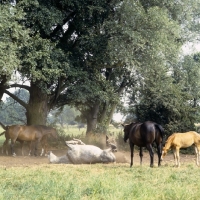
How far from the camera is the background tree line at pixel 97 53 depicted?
18.1 meters

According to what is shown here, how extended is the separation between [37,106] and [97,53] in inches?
201

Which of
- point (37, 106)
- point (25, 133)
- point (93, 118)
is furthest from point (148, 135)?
point (93, 118)

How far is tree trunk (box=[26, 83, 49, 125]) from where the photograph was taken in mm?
22594

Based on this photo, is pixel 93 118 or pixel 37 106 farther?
pixel 93 118

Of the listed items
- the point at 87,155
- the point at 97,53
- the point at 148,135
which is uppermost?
the point at 97,53

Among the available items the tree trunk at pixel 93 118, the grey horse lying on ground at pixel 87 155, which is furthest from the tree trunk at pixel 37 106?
the grey horse lying on ground at pixel 87 155

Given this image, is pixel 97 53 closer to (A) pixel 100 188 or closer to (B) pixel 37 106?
(B) pixel 37 106

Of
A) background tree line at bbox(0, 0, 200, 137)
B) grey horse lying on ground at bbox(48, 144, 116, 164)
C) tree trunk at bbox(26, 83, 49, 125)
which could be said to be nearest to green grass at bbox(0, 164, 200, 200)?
grey horse lying on ground at bbox(48, 144, 116, 164)

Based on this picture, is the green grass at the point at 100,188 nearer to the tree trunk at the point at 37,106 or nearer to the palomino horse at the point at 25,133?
the palomino horse at the point at 25,133

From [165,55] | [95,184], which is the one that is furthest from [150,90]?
[95,184]

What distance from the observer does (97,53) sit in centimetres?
2098

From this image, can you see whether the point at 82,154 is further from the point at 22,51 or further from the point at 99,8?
the point at 99,8

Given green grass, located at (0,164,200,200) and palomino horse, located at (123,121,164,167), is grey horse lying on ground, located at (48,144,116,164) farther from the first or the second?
green grass, located at (0,164,200,200)

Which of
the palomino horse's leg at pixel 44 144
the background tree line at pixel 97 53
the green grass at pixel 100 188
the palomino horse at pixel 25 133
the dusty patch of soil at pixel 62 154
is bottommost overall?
the green grass at pixel 100 188
